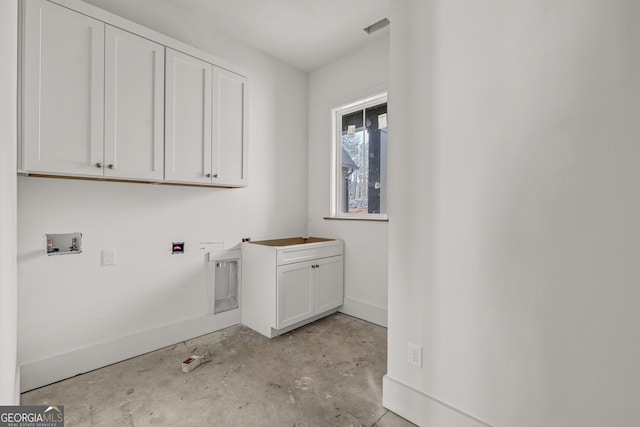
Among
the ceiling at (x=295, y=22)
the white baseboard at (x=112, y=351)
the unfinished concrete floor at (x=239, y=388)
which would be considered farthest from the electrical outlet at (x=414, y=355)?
the ceiling at (x=295, y=22)

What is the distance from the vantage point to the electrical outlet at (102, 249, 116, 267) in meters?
2.17

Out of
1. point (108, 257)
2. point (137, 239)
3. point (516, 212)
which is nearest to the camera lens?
point (516, 212)

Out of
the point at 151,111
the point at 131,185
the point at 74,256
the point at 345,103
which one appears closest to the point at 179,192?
the point at 131,185

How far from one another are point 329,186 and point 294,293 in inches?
53.1

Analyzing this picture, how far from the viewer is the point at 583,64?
1.13 m

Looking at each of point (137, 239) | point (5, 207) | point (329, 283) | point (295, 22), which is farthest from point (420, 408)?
point (295, 22)

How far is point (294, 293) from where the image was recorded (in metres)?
2.78

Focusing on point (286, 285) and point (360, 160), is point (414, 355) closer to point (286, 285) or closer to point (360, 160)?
point (286, 285)

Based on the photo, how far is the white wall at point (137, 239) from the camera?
1924mm

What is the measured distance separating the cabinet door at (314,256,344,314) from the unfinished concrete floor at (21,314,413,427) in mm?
514

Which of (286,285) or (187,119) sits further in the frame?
(286,285)

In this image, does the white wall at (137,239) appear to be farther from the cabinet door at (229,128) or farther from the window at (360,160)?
the window at (360,160)

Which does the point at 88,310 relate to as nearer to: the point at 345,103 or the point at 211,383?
the point at 211,383

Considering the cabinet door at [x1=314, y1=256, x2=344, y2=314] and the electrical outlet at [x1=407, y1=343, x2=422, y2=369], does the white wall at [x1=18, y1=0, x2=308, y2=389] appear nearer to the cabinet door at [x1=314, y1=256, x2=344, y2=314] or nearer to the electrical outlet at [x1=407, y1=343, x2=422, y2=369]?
the cabinet door at [x1=314, y1=256, x2=344, y2=314]
